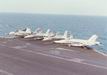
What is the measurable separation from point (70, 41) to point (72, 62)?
51.9ft

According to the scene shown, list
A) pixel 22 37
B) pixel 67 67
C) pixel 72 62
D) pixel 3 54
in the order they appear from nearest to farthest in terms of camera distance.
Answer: pixel 67 67
pixel 72 62
pixel 3 54
pixel 22 37

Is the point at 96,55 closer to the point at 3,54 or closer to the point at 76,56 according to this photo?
the point at 76,56

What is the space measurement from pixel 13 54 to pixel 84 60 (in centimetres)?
1138

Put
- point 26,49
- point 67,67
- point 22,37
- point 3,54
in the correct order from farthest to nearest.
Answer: point 22,37 → point 26,49 → point 3,54 → point 67,67

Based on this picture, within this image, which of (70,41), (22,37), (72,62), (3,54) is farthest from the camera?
(22,37)

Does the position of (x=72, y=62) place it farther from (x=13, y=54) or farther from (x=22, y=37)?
(x=22, y=37)

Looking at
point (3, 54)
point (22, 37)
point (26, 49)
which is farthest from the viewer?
point (22, 37)

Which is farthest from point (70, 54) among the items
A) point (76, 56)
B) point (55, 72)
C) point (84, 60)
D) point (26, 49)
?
point (55, 72)

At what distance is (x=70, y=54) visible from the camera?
44562mm

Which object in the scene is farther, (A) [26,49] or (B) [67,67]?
(A) [26,49]

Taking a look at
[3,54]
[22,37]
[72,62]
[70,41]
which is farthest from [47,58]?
[22,37]

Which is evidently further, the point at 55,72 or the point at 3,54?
the point at 3,54

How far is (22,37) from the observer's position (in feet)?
214

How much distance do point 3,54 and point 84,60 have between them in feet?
42.3
